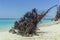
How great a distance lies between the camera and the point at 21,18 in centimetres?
1062

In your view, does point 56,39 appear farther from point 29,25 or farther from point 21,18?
point 21,18

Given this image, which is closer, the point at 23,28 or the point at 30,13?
the point at 23,28

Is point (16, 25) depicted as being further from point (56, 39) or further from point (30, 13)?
point (56, 39)

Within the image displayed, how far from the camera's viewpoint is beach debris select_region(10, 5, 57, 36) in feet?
31.6

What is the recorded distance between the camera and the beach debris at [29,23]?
379 inches

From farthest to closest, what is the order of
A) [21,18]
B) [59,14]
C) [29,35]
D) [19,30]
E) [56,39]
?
[59,14], [21,18], [19,30], [29,35], [56,39]

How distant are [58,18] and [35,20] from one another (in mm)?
13847

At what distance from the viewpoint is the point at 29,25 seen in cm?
970

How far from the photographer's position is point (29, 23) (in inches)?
387

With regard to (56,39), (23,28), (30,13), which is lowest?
(56,39)

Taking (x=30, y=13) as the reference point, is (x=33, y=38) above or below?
below

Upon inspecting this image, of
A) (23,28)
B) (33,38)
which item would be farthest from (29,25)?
(33,38)

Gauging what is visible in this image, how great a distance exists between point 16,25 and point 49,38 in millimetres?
2673

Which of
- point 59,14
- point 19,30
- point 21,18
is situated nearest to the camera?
point 19,30
